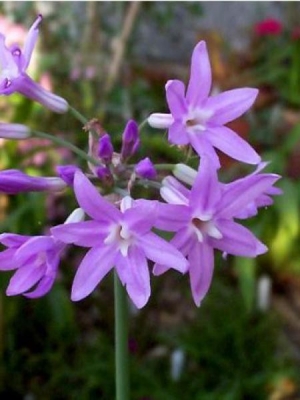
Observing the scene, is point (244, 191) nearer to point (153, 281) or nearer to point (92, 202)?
point (92, 202)

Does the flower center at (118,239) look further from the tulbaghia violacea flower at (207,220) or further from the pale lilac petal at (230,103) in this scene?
the pale lilac petal at (230,103)

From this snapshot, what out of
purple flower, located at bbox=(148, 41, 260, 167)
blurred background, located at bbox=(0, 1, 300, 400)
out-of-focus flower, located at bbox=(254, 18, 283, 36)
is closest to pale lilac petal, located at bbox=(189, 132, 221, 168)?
purple flower, located at bbox=(148, 41, 260, 167)

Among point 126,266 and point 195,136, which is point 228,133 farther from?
Result: point 126,266

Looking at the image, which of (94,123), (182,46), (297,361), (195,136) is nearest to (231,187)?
(195,136)

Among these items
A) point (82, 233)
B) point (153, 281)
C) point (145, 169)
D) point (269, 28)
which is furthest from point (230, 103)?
point (269, 28)

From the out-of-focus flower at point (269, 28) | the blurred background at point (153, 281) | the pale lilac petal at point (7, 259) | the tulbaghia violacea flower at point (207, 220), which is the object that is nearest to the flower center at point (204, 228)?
the tulbaghia violacea flower at point (207, 220)

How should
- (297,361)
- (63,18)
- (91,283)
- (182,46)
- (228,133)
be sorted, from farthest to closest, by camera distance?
1. (182,46)
2. (63,18)
3. (297,361)
4. (228,133)
5. (91,283)
